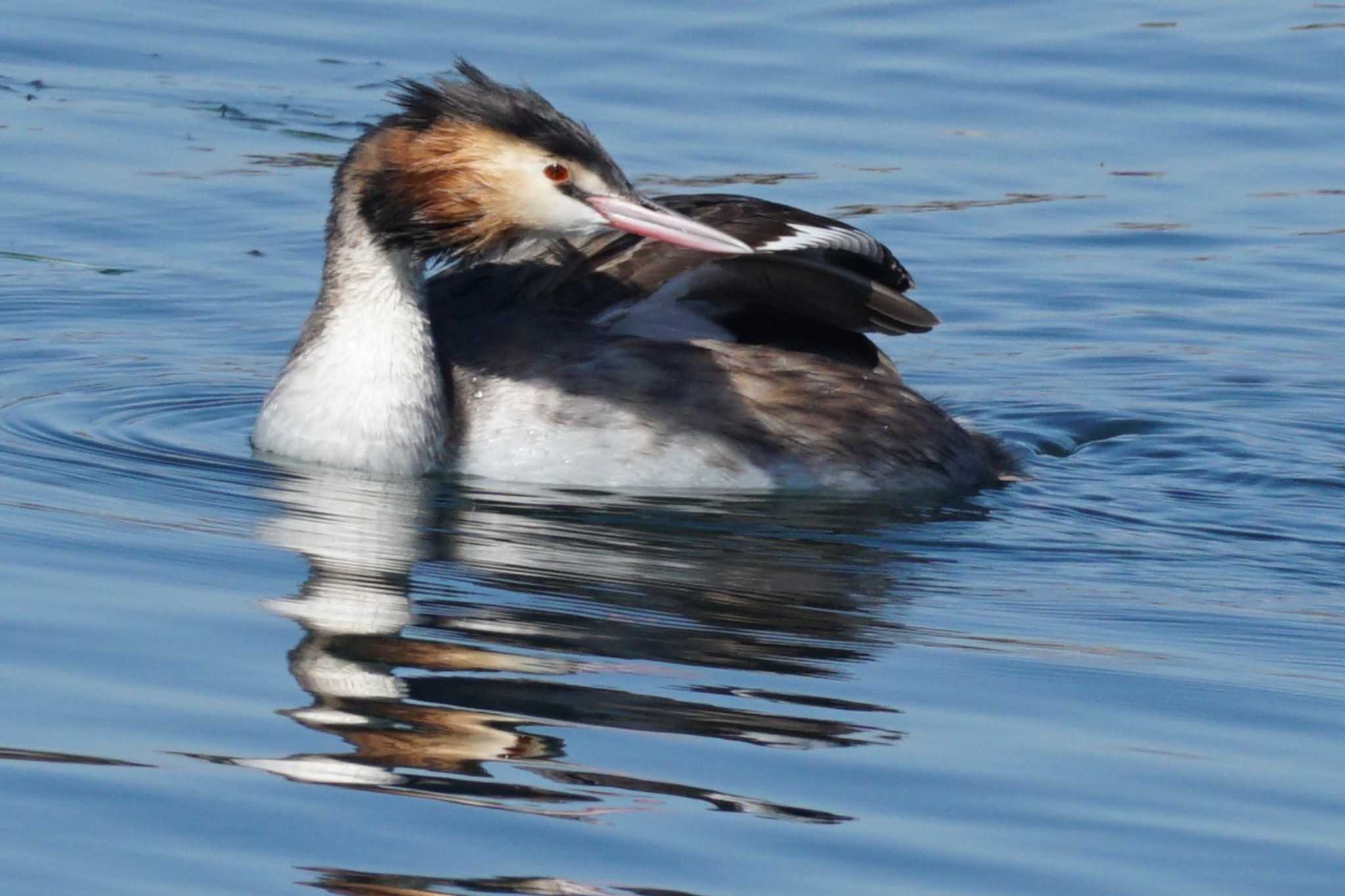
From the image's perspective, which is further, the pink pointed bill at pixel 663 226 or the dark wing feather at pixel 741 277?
the dark wing feather at pixel 741 277

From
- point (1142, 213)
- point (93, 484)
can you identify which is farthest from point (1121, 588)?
point (1142, 213)

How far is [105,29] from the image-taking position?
15.0 meters

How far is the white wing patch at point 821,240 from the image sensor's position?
777 cm

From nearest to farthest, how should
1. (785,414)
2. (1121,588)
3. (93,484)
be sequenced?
(1121,588)
(93,484)
(785,414)

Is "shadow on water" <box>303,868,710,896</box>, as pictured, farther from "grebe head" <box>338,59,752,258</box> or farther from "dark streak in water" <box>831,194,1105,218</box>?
"dark streak in water" <box>831,194,1105,218</box>

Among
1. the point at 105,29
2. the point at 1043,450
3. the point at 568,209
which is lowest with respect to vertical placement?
the point at 1043,450

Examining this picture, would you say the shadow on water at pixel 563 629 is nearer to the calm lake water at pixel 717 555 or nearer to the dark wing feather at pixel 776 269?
the calm lake water at pixel 717 555

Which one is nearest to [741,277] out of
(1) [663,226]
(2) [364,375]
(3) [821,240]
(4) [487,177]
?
(3) [821,240]

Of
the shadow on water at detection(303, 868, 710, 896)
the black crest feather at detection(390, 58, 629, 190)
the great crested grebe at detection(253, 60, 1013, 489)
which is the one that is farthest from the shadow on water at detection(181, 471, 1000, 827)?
the black crest feather at detection(390, 58, 629, 190)

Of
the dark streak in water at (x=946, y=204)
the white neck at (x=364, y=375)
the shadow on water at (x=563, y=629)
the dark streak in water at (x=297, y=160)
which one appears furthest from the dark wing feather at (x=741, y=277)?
the dark streak in water at (x=297, y=160)

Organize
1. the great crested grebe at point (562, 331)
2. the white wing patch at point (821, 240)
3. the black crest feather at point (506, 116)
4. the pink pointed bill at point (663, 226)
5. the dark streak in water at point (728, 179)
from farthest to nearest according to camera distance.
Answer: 1. the dark streak in water at point (728, 179)
2. the white wing patch at point (821, 240)
3. the great crested grebe at point (562, 331)
4. the black crest feather at point (506, 116)
5. the pink pointed bill at point (663, 226)

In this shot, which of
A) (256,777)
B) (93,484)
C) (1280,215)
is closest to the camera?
(256,777)

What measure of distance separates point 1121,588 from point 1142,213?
18.7 feet

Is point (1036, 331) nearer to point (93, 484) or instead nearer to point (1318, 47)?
point (93, 484)
